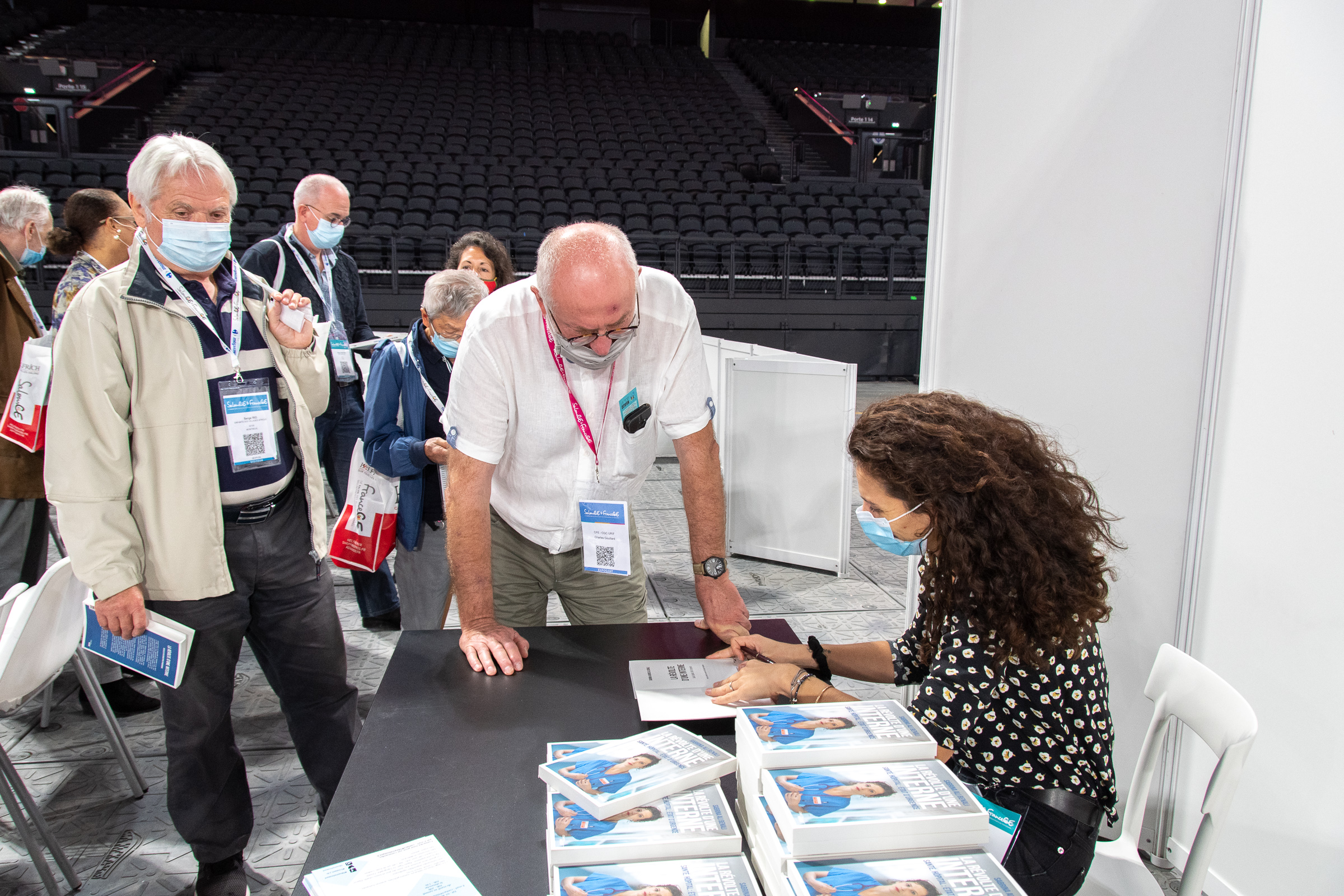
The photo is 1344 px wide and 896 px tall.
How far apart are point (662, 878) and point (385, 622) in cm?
276

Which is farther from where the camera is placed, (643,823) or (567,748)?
(567,748)

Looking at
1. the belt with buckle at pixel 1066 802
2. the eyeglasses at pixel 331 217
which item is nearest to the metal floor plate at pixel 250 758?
the belt with buckle at pixel 1066 802

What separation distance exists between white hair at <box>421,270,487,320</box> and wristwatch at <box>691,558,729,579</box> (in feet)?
3.66

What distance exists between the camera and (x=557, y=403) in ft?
5.44

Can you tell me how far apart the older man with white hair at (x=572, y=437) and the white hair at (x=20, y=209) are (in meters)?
2.00

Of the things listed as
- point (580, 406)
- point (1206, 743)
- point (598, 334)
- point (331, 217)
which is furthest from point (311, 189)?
point (1206, 743)

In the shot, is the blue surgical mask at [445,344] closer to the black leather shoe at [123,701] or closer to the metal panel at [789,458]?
the black leather shoe at [123,701]

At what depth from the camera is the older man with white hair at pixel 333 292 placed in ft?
9.79

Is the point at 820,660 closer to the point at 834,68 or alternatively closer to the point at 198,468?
the point at 198,468

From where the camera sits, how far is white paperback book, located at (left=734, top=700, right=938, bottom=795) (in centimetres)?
90

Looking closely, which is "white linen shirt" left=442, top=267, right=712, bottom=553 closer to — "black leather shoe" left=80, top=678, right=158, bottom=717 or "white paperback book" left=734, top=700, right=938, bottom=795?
"white paperback book" left=734, top=700, right=938, bottom=795

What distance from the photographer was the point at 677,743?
1.06m

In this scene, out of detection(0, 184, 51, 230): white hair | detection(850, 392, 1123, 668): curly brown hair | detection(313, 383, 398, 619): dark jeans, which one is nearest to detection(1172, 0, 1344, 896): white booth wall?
detection(850, 392, 1123, 668): curly brown hair

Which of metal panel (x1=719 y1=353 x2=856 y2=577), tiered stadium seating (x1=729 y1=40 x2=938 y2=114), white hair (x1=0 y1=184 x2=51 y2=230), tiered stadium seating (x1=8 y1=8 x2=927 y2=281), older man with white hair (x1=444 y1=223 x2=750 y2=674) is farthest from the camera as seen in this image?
tiered stadium seating (x1=729 y1=40 x2=938 y2=114)
